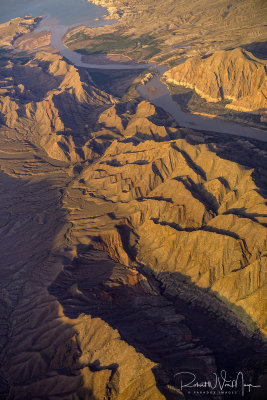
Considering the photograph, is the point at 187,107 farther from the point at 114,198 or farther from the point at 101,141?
the point at 114,198

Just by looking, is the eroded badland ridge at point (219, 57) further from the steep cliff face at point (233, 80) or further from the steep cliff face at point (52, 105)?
the steep cliff face at point (52, 105)

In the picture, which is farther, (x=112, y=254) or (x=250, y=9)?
(x=250, y=9)

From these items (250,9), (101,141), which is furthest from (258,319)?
(250,9)

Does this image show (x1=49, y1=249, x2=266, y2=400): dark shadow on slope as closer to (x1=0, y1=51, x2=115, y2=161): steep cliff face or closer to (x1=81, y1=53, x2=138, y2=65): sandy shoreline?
(x1=0, y1=51, x2=115, y2=161): steep cliff face

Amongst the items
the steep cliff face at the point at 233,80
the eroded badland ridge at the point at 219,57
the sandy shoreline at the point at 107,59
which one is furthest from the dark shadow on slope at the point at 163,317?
the sandy shoreline at the point at 107,59

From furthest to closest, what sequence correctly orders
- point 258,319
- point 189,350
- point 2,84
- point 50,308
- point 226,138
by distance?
1. point 2,84
2. point 226,138
3. point 50,308
4. point 258,319
5. point 189,350

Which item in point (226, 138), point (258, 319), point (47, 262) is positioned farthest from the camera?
point (226, 138)
